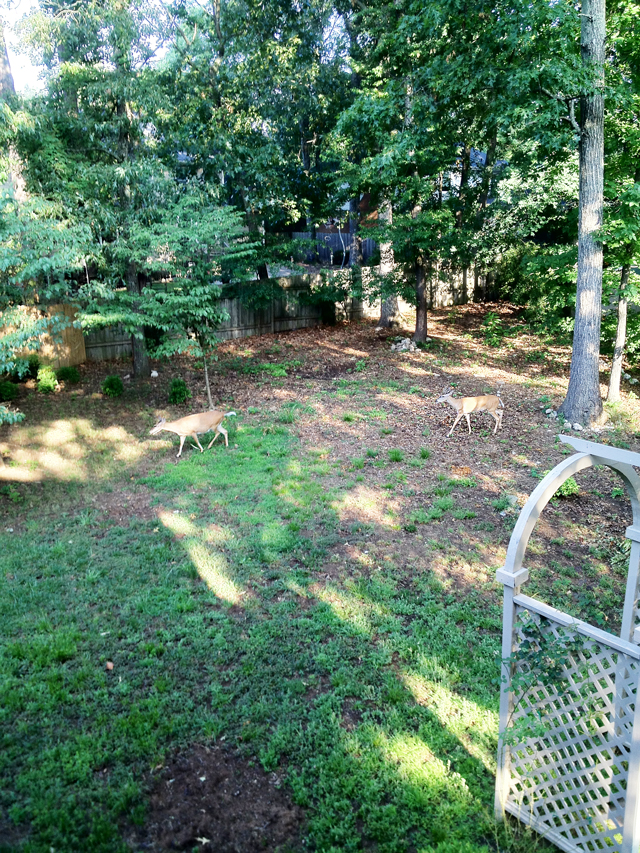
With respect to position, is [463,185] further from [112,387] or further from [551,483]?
[551,483]

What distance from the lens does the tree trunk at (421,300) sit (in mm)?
14835

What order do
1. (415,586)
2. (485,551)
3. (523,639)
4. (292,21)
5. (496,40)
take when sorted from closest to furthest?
1. (523,639)
2. (415,586)
3. (485,551)
4. (496,40)
5. (292,21)

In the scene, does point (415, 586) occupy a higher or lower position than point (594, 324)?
lower

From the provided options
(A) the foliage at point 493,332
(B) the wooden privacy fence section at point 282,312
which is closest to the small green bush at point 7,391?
(B) the wooden privacy fence section at point 282,312

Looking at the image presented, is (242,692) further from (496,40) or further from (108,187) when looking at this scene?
(496,40)

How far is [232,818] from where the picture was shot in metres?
3.32

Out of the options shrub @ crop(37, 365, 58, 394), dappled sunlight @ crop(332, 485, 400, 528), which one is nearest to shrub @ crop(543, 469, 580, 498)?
dappled sunlight @ crop(332, 485, 400, 528)

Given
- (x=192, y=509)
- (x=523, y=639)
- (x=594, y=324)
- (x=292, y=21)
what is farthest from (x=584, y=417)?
(x=292, y=21)

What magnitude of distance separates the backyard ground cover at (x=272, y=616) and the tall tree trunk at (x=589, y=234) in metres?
0.74

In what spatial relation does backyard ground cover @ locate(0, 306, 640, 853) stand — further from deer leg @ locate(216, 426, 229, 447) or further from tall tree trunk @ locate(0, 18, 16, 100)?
tall tree trunk @ locate(0, 18, 16, 100)

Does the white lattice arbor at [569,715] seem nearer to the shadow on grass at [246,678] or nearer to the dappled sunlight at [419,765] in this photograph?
the dappled sunlight at [419,765]

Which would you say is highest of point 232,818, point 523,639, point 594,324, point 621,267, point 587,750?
point 621,267

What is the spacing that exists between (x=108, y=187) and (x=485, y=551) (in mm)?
8765

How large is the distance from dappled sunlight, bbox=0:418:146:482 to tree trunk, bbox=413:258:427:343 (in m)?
8.57
